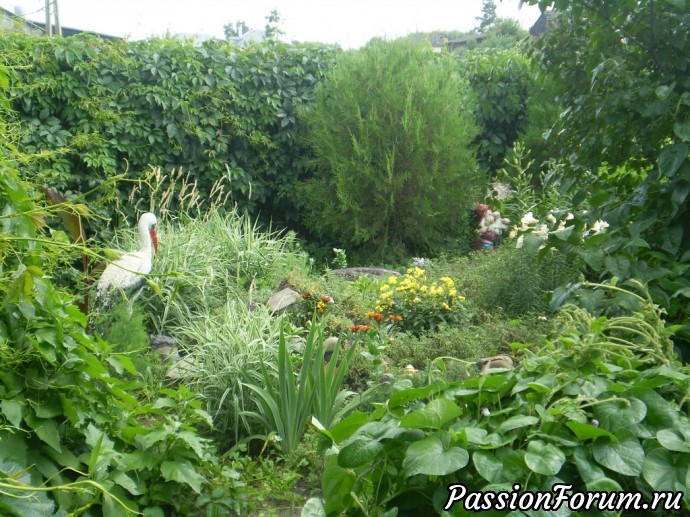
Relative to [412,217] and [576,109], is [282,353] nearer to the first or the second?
[576,109]

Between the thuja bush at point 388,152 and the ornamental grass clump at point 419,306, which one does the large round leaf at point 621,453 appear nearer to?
the ornamental grass clump at point 419,306

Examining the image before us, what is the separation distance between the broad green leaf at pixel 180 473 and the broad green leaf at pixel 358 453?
96 centimetres

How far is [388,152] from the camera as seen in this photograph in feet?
25.5

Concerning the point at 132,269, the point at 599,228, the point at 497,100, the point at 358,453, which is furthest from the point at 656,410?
the point at 497,100

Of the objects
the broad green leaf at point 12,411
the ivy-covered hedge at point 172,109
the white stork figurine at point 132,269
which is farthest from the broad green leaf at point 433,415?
the ivy-covered hedge at point 172,109

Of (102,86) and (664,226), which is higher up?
(102,86)

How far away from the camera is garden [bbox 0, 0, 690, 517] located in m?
1.51

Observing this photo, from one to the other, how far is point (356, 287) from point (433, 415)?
14.2 feet

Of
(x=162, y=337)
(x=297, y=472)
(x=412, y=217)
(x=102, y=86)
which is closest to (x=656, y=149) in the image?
(x=297, y=472)

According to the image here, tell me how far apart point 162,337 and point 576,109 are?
310 cm

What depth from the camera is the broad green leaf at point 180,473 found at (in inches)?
87.8

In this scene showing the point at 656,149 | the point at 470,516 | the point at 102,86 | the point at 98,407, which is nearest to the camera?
the point at 470,516

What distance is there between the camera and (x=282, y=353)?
3.16 m

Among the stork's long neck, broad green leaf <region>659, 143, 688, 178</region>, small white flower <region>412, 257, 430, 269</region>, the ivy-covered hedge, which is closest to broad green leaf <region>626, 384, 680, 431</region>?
broad green leaf <region>659, 143, 688, 178</region>
